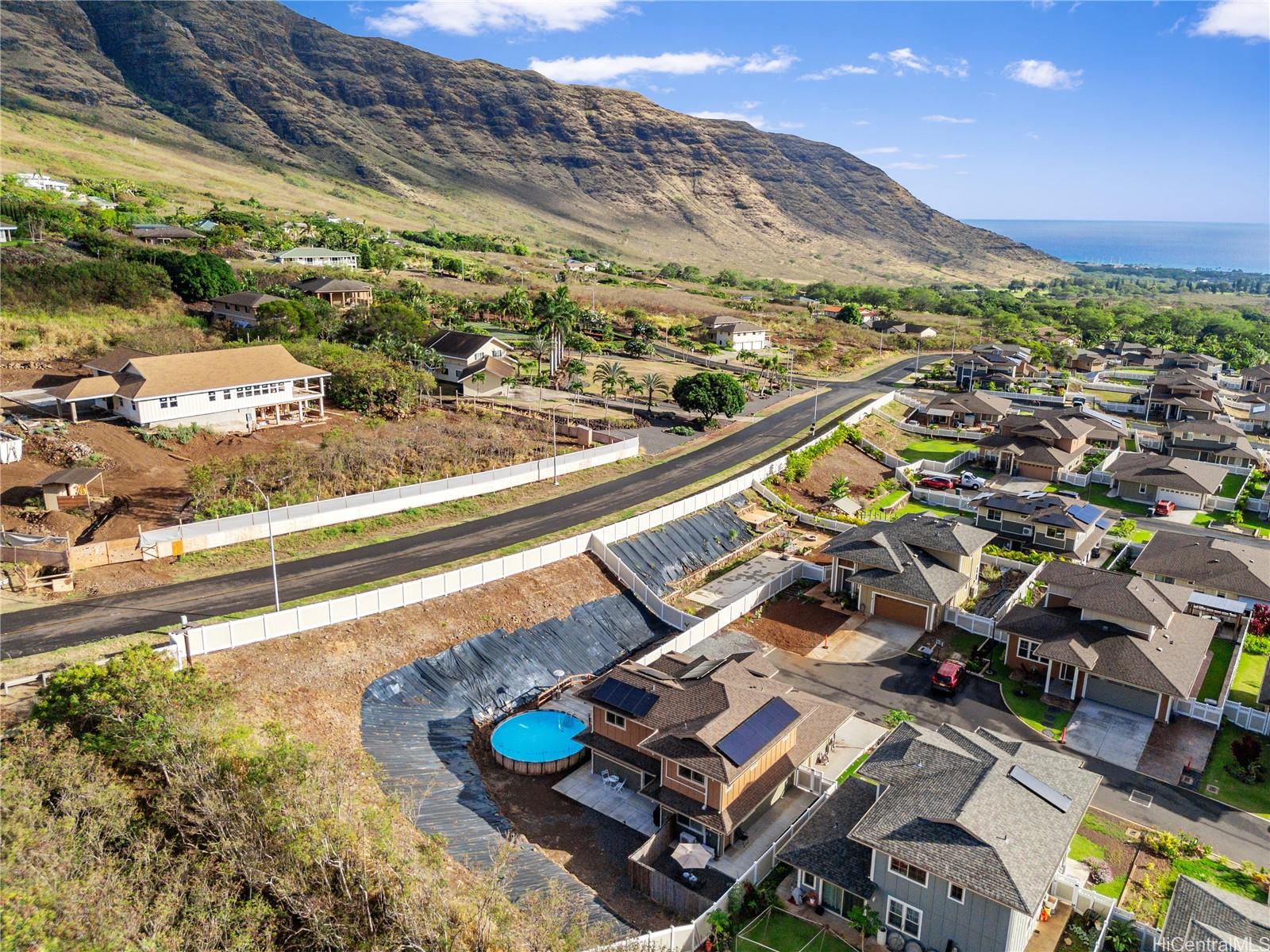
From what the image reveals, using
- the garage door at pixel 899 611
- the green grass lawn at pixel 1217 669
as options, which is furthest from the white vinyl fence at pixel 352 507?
the green grass lawn at pixel 1217 669

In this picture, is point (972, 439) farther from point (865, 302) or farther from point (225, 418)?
point (865, 302)

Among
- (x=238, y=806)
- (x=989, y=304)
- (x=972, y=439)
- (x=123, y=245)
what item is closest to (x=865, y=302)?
(x=989, y=304)

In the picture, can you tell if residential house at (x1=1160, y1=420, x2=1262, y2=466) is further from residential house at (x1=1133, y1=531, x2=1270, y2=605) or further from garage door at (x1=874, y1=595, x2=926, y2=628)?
garage door at (x1=874, y1=595, x2=926, y2=628)

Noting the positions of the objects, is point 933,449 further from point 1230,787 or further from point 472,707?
point 472,707

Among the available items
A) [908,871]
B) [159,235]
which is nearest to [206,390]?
[908,871]

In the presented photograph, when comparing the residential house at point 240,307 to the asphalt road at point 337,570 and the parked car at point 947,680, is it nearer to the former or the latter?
the asphalt road at point 337,570
